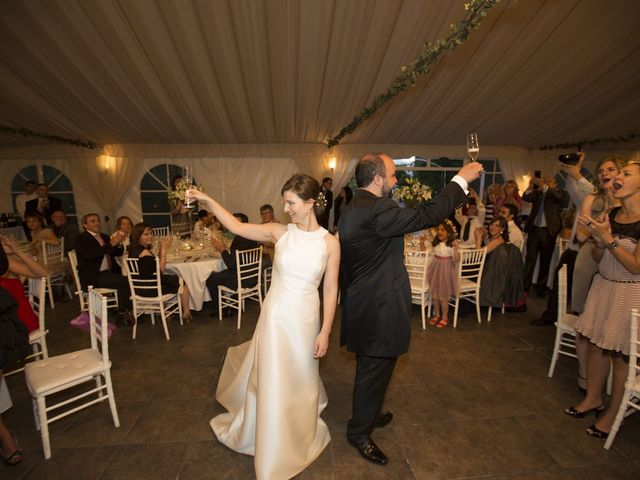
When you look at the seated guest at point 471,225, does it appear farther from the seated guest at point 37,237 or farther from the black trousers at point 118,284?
the seated guest at point 37,237

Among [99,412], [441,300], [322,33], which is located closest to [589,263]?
[441,300]

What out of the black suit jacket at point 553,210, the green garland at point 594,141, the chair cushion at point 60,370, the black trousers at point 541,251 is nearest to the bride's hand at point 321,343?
the chair cushion at point 60,370

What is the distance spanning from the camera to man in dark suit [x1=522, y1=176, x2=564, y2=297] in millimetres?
5152

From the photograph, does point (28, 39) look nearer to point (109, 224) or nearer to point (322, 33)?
point (322, 33)

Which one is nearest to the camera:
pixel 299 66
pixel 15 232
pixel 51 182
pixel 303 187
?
pixel 303 187

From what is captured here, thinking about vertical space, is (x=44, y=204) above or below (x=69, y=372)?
above

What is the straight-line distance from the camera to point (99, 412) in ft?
8.65

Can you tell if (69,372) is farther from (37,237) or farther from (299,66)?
(299,66)

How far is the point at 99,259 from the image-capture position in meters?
4.16

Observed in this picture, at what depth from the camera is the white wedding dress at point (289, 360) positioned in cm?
189

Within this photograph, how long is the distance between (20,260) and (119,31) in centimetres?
339


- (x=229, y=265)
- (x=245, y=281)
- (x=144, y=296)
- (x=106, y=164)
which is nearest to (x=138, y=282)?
(x=144, y=296)

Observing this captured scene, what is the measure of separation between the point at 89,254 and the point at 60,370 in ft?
7.03

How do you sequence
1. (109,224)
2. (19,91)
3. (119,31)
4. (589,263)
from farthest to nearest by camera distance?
(109,224), (19,91), (119,31), (589,263)
